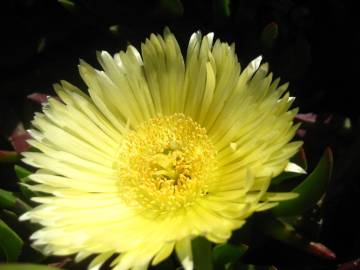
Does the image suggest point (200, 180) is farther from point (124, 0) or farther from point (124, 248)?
point (124, 0)

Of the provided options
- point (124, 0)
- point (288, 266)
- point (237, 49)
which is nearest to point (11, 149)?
point (124, 0)

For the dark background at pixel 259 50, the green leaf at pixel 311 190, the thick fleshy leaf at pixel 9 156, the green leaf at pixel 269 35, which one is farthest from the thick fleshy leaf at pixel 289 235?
the thick fleshy leaf at pixel 9 156

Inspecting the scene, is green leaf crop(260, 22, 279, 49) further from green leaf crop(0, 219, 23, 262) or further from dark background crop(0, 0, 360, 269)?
green leaf crop(0, 219, 23, 262)

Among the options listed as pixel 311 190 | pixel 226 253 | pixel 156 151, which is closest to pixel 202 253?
pixel 226 253

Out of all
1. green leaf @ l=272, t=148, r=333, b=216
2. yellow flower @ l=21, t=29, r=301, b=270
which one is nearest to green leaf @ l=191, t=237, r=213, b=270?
yellow flower @ l=21, t=29, r=301, b=270

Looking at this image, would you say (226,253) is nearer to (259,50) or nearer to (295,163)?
(295,163)

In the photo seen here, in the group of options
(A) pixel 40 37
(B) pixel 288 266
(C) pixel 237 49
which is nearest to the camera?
(B) pixel 288 266
